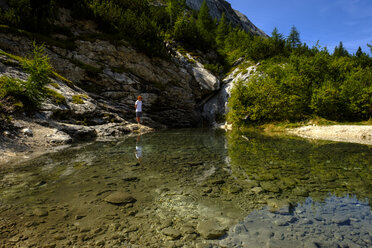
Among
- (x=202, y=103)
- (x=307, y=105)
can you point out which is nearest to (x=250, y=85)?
(x=307, y=105)

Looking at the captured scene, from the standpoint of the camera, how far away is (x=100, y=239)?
147 inches

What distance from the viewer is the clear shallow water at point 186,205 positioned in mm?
3797

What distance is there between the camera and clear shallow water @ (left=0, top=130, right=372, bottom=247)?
3797 mm

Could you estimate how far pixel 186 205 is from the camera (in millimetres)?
5227

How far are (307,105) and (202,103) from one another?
20479 millimetres

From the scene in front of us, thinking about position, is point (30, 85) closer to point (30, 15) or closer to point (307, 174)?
point (307, 174)

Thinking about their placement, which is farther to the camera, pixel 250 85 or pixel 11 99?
pixel 250 85

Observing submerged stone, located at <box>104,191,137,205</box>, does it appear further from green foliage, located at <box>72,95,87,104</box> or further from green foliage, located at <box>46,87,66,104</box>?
green foliage, located at <box>72,95,87,104</box>

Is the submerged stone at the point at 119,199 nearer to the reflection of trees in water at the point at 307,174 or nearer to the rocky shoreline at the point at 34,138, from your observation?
the reflection of trees in water at the point at 307,174

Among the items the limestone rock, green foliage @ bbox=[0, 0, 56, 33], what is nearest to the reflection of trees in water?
the limestone rock

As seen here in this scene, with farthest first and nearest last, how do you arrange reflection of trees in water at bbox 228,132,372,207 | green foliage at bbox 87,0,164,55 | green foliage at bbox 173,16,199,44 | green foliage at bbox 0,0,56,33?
green foliage at bbox 173,16,199,44 < green foliage at bbox 87,0,164,55 < green foliage at bbox 0,0,56,33 < reflection of trees in water at bbox 228,132,372,207

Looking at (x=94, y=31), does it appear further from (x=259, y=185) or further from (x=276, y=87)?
(x=259, y=185)

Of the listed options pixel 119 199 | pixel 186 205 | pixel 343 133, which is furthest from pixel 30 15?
pixel 343 133

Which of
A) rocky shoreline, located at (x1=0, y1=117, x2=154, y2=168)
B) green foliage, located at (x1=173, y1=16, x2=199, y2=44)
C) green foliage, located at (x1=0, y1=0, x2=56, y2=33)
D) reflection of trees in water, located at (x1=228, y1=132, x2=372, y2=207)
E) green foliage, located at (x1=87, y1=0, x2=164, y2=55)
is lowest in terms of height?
rocky shoreline, located at (x1=0, y1=117, x2=154, y2=168)
